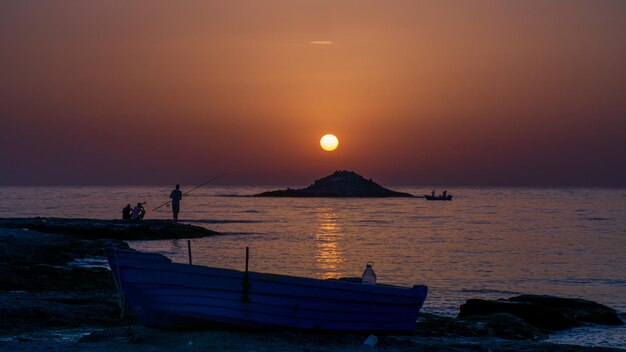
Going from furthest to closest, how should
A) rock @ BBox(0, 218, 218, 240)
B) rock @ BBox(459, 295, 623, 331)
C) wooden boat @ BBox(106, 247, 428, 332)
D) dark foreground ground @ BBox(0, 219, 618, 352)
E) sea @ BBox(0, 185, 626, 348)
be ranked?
rock @ BBox(0, 218, 218, 240), sea @ BBox(0, 185, 626, 348), rock @ BBox(459, 295, 623, 331), wooden boat @ BBox(106, 247, 428, 332), dark foreground ground @ BBox(0, 219, 618, 352)

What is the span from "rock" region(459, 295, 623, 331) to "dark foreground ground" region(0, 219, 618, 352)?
101 cm

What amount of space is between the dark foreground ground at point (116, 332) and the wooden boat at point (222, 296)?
0.27m

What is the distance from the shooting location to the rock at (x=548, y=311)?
2175 centimetres

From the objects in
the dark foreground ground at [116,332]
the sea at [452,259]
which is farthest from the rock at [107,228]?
the dark foreground ground at [116,332]

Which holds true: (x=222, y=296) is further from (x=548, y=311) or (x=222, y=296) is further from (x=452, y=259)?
(x=452, y=259)

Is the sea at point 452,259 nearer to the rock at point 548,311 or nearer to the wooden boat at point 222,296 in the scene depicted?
the rock at point 548,311

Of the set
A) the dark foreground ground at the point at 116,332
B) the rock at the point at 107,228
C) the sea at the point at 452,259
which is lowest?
the sea at the point at 452,259

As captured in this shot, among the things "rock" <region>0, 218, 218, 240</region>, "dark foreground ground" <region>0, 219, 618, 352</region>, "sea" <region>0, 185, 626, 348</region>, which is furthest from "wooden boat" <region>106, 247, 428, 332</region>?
"rock" <region>0, 218, 218, 240</region>

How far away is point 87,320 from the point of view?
18.0 meters

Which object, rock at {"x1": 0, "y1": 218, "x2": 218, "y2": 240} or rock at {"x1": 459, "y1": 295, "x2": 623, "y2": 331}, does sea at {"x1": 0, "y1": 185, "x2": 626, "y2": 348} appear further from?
rock at {"x1": 0, "y1": 218, "x2": 218, "y2": 240}

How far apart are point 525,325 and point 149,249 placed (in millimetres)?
27465

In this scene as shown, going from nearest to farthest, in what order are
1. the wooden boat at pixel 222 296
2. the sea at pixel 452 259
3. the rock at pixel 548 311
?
the wooden boat at pixel 222 296
the rock at pixel 548 311
the sea at pixel 452 259

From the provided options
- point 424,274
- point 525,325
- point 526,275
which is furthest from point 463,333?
point 526,275

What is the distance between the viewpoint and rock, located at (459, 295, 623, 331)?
21750 millimetres
